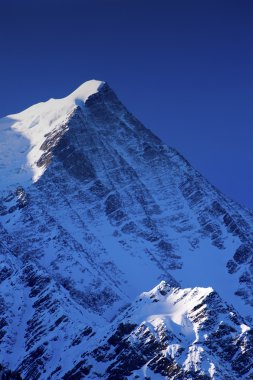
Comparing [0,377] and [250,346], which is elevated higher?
[0,377]

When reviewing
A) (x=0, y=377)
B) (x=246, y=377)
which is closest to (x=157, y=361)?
(x=246, y=377)

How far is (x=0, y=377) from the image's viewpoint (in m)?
190

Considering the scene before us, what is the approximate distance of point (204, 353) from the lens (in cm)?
19850

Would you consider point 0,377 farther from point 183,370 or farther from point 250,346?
point 250,346

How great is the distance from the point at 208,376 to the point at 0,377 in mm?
38656

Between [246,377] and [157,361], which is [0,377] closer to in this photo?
[157,361]

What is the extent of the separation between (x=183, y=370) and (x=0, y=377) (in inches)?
1353

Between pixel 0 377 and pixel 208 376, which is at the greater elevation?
pixel 0 377

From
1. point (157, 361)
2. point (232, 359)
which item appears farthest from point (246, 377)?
point (157, 361)

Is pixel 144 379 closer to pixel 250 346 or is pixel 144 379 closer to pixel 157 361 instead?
pixel 157 361

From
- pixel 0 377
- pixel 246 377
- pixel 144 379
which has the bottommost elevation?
pixel 246 377

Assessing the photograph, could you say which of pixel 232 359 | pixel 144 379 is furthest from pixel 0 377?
pixel 232 359

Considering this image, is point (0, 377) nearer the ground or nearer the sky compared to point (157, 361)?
nearer the sky

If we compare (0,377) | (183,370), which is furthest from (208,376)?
(0,377)
